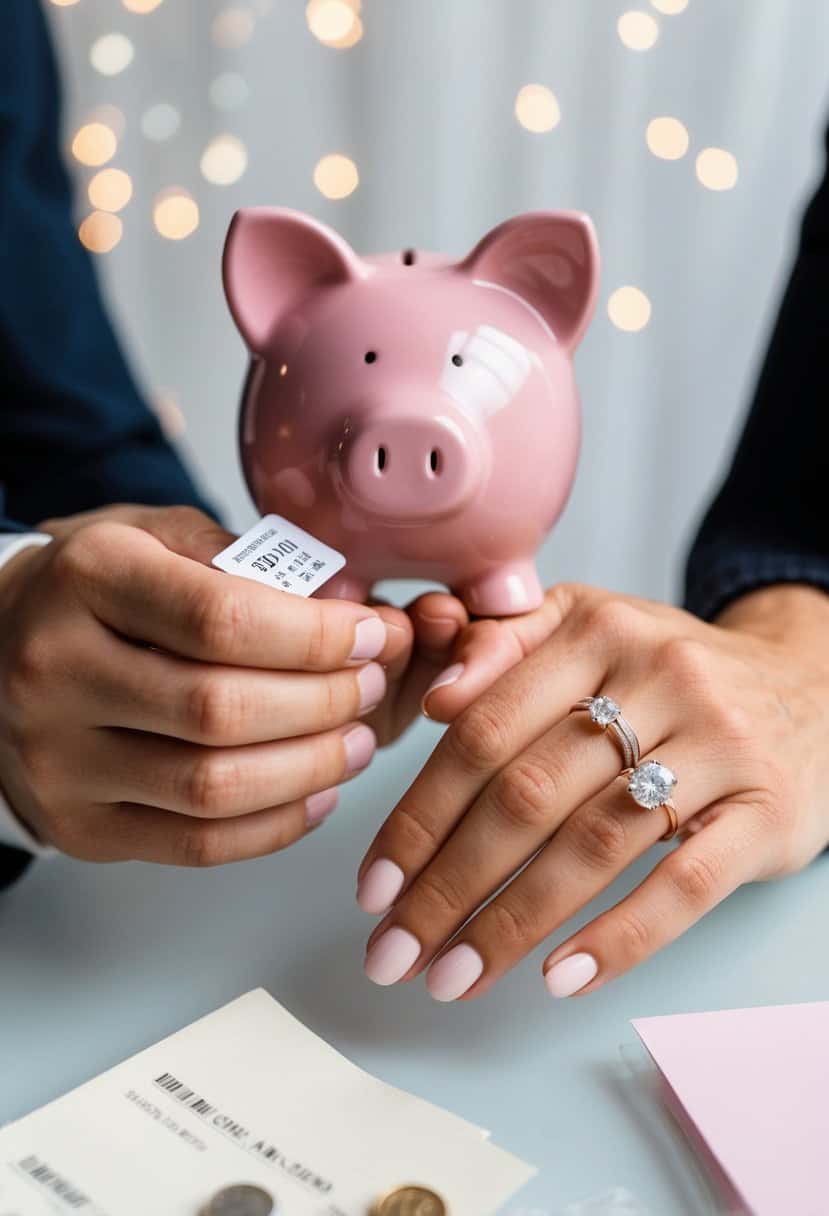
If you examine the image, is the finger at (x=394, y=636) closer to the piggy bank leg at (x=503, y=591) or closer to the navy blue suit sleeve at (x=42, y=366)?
the piggy bank leg at (x=503, y=591)

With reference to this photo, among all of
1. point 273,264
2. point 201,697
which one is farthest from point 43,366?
point 201,697

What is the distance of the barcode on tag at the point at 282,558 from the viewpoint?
594 millimetres

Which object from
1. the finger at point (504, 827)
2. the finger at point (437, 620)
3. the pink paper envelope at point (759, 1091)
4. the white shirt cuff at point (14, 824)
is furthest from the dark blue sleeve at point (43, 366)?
the pink paper envelope at point (759, 1091)

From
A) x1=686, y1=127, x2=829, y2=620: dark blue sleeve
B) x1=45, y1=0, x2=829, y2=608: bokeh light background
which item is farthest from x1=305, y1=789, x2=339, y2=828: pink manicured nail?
x1=45, y1=0, x2=829, y2=608: bokeh light background

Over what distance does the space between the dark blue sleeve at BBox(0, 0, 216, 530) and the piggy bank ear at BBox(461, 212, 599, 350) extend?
585mm

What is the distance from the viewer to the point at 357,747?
0.65 metres

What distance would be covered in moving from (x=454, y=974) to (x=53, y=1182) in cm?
20

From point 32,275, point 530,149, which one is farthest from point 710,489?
point 32,275

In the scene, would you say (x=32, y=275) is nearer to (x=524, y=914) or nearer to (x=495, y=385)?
(x=495, y=385)

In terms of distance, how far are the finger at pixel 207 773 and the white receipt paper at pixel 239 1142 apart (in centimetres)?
12

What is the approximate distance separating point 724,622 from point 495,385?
0.37m

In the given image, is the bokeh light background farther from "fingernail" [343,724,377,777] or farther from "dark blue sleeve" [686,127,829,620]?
"fingernail" [343,724,377,777]

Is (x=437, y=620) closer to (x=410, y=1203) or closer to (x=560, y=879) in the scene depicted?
(x=560, y=879)

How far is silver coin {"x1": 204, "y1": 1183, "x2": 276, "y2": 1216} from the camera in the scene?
0.47 m
